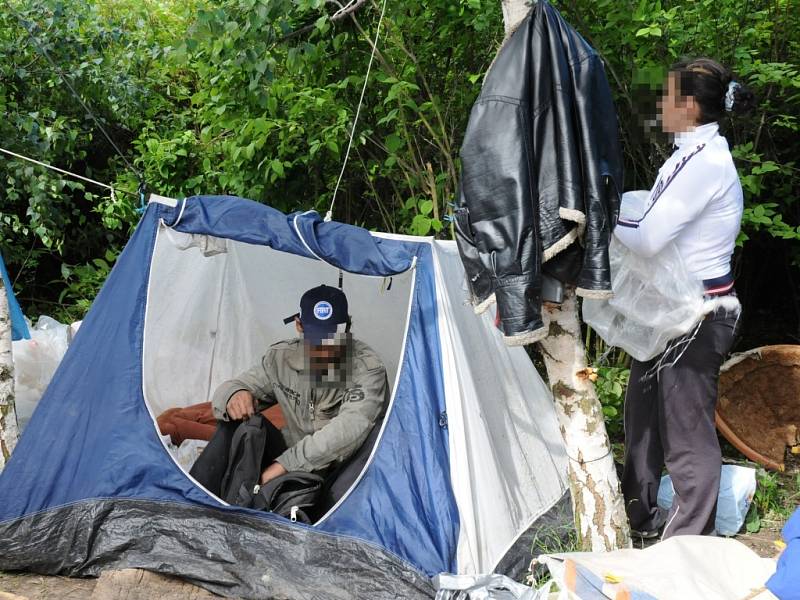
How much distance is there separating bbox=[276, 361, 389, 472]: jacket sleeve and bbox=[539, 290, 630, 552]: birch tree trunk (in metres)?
0.79

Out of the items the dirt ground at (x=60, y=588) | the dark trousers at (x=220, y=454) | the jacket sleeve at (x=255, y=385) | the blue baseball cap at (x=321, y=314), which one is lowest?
the dirt ground at (x=60, y=588)

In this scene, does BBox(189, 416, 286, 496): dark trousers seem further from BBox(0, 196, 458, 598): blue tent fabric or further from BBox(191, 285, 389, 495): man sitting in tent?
BBox(0, 196, 458, 598): blue tent fabric

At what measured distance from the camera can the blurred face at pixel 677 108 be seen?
2902 millimetres

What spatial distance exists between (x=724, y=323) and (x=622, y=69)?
6.16 ft

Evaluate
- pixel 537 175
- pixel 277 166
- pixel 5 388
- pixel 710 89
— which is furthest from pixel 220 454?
pixel 710 89

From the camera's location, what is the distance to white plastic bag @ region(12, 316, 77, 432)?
14.5 ft

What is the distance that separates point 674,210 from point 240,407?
1.85m

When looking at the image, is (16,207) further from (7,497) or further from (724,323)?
(724,323)

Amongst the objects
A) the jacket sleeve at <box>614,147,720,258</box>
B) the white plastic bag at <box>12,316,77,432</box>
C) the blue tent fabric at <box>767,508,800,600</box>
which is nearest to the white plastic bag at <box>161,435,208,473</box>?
the white plastic bag at <box>12,316,77,432</box>

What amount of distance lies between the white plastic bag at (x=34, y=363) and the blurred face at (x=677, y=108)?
320cm

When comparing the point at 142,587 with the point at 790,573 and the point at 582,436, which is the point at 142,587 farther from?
the point at 790,573

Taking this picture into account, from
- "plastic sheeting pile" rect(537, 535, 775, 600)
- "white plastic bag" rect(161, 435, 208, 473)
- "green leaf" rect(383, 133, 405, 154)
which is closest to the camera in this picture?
"plastic sheeting pile" rect(537, 535, 775, 600)

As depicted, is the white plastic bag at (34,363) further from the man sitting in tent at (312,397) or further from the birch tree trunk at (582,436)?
the birch tree trunk at (582,436)

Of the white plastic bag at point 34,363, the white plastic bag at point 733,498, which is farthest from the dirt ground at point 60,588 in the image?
the white plastic bag at point 34,363
